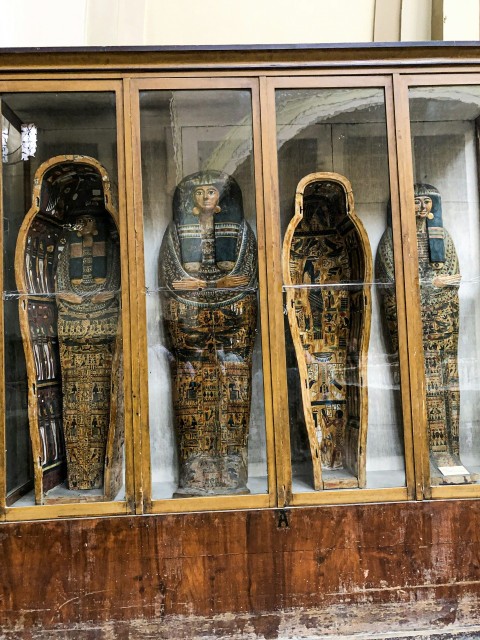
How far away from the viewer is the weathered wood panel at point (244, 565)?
2.58 m

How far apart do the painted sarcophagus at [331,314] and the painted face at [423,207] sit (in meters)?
0.37

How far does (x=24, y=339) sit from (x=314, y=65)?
6.39ft

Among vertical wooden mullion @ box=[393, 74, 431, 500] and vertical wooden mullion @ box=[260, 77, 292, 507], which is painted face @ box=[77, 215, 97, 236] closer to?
vertical wooden mullion @ box=[260, 77, 292, 507]

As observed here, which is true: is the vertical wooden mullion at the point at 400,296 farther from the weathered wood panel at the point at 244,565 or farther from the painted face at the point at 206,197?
the painted face at the point at 206,197

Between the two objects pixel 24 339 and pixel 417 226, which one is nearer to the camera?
pixel 24 339

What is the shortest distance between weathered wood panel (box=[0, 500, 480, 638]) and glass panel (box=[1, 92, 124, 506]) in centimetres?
24

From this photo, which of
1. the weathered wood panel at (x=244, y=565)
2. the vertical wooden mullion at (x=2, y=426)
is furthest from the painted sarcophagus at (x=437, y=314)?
the vertical wooden mullion at (x=2, y=426)

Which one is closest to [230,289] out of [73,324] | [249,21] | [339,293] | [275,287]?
[275,287]

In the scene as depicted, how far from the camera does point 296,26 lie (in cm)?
396

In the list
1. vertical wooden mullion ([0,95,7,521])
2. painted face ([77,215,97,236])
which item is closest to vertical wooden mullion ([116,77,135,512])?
painted face ([77,215,97,236])

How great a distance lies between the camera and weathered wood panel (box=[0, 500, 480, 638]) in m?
2.58

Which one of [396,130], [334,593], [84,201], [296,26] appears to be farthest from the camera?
[296,26]

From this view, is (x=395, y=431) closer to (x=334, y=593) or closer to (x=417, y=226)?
(x=334, y=593)

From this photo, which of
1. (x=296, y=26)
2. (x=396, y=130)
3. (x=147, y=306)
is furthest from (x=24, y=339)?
(x=296, y=26)
